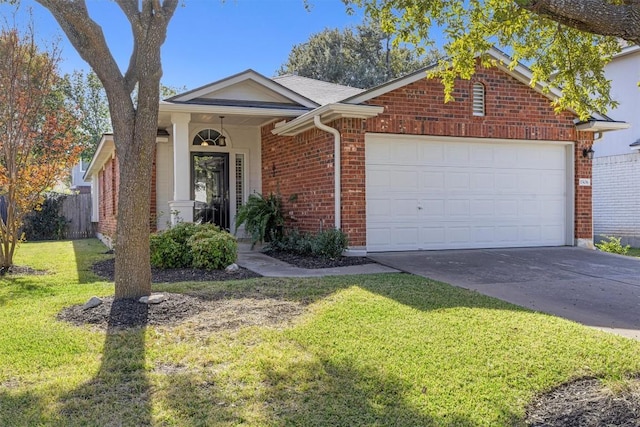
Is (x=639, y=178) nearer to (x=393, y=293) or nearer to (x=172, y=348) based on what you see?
(x=393, y=293)

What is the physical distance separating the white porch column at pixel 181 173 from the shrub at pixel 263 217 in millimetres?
1506

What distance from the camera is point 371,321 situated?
553 centimetres

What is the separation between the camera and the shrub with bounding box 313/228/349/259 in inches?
385

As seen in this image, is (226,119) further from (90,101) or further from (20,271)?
(90,101)

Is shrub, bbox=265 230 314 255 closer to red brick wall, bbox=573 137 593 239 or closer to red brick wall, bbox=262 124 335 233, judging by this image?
red brick wall, bbox=262 124 335 233

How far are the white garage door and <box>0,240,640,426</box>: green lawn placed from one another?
4532mm

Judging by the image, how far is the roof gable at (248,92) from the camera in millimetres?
11087

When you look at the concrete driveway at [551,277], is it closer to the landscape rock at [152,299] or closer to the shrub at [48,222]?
the landscape rock at [152,299]

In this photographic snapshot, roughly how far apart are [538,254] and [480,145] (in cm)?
259

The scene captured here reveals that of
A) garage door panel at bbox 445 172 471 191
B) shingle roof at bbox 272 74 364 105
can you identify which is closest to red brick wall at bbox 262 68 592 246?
garage door panel at bbox 445 172 471 191

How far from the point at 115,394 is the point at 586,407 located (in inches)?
130

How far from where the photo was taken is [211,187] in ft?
44.5

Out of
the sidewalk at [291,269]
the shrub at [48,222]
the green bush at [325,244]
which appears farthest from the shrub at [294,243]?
the shrub at [48,222]

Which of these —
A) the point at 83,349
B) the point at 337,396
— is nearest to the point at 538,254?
the point at 337,396
